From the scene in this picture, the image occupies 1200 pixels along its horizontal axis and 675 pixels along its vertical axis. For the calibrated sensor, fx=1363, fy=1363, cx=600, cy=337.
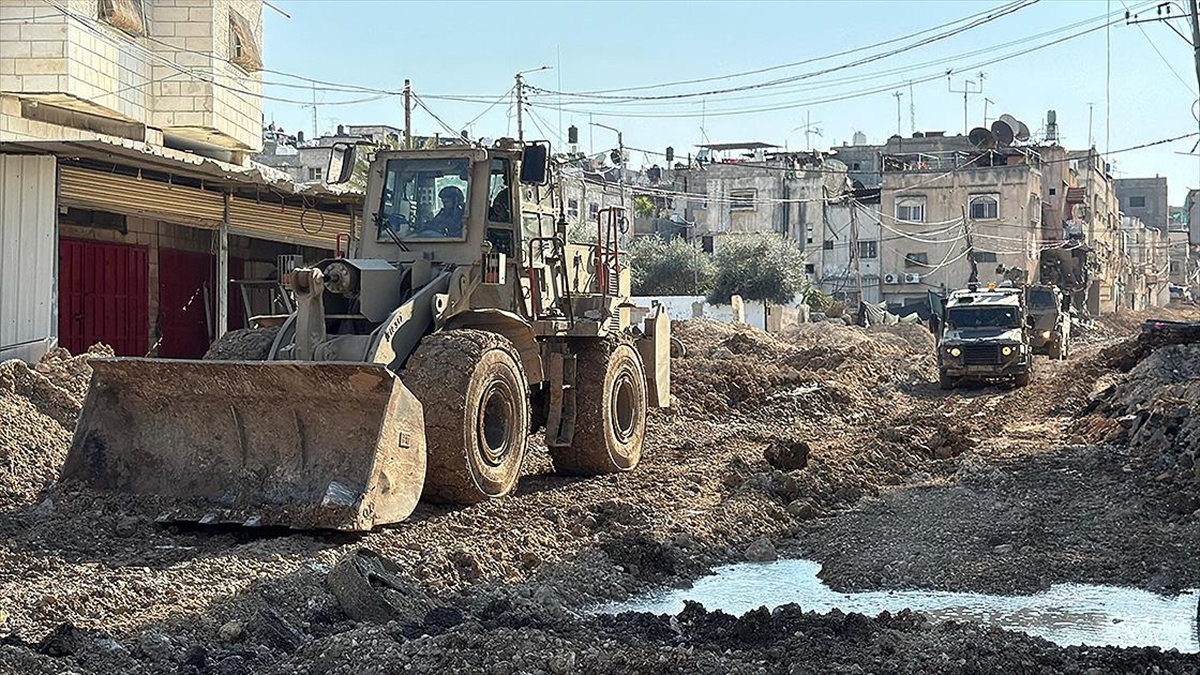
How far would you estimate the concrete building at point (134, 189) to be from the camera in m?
16.3

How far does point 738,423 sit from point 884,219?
40.1 meters

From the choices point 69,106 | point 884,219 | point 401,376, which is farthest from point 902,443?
point 884,219

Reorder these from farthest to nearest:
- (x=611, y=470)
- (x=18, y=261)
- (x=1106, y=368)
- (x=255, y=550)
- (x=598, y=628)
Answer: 1. (x=1106, y=368)
2. (x=18, y=261)
3. (x=611, y=470)
4. (x=255, y=550)
5. (x=598, y=628)

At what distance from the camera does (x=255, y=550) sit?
8.65 metres

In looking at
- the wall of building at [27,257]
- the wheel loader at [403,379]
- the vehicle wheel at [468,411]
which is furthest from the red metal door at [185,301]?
the vehicle wheel at [468,411]

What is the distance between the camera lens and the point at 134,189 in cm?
1755

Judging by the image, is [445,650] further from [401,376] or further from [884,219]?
[884,219]

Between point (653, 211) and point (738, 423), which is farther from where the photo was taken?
point (653, 211)

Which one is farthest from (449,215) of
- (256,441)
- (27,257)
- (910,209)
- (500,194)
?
(910,209)

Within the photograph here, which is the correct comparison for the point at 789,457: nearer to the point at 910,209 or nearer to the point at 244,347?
the point at 244,347

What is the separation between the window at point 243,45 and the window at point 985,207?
38.5 metres

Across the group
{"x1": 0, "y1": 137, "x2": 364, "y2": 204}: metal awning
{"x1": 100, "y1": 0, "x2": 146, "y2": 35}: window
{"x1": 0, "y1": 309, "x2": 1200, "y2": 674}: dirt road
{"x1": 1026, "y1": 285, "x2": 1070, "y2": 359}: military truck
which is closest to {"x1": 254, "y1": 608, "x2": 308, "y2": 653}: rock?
{"x1": 0, "y1": 309, "x2": 1200, "y2": 674}: dirt road

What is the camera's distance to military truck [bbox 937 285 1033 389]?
25438 millimetres

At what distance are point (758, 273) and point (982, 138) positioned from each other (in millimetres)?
18345
